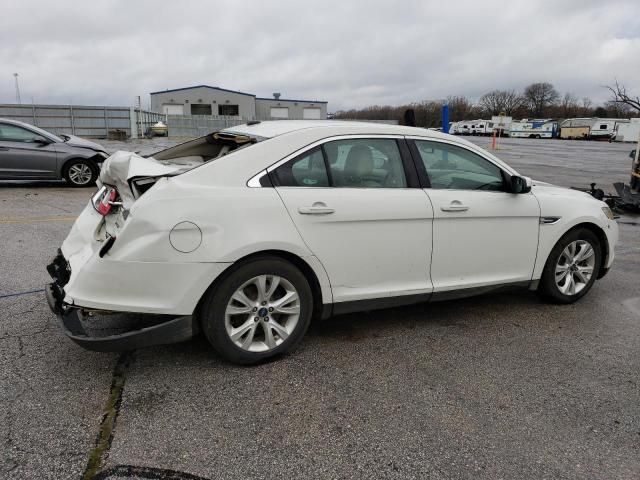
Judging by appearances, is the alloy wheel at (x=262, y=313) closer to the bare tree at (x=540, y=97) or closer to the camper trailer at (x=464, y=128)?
the camper trailer at (x=464, y=128)

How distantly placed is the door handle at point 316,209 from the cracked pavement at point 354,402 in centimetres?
103

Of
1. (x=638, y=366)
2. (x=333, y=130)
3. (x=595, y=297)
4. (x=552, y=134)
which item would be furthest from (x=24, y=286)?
(x=552, y=134)

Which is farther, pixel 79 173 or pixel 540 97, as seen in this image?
pixel 540 97

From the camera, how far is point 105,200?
11.9ft

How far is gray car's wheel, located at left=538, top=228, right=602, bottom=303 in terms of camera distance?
15.4 feet

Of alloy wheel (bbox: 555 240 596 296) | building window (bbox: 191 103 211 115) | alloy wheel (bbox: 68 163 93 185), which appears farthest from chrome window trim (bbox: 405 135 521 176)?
building window (bbox: 191 103 211 115)

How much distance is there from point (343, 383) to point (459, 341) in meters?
1.17

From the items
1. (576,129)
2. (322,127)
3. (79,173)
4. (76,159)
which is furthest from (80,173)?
(576,129)

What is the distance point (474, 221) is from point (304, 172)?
4.85 ft

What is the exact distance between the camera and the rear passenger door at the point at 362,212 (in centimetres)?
350

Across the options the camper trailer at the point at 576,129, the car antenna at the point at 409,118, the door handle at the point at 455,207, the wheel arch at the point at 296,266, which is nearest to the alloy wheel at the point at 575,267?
the door handle at the point at 455,207

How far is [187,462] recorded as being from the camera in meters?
2.51

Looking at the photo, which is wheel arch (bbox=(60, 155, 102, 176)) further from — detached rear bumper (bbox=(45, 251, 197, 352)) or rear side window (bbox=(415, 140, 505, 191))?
rear side window (bbox=(415, 140, 505, 191))

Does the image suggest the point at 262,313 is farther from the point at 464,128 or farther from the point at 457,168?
the point at 464,128
